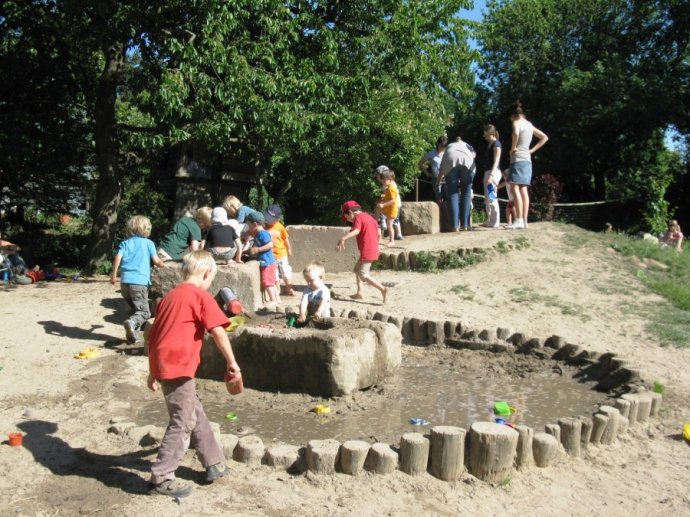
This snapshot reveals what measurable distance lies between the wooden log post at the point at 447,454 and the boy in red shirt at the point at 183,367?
4.45 ft

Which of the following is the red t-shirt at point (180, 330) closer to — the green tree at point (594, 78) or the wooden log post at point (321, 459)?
the wooden log post at point (321, 459)

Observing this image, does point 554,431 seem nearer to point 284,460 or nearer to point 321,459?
point 321,459

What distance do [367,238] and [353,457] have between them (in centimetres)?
512

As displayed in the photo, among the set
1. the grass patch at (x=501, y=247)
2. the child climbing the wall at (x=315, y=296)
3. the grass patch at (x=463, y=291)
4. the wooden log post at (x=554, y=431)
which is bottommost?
the wooden log post at (x=554, y=431)

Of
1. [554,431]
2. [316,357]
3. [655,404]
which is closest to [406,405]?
[316,357]

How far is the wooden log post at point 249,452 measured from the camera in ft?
15.5

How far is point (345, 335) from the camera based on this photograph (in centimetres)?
642

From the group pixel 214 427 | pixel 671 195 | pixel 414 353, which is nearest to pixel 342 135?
pixel 414 353

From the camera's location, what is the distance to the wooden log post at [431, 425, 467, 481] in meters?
4.64

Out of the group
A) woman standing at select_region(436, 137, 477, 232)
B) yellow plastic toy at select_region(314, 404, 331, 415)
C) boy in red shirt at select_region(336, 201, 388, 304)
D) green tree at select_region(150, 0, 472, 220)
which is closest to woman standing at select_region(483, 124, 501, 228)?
woman standing at select_region(436, 137, 477, 232)

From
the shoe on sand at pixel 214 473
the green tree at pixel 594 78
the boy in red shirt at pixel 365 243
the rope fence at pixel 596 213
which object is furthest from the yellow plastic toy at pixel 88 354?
the green tree at pixel 594 78

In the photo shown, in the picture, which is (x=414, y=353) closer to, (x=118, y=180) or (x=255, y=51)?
(x=255, y=51)

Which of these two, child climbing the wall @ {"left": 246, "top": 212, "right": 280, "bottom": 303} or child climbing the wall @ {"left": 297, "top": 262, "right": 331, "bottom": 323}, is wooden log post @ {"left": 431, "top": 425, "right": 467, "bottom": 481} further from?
child climbing the wall @ {"left": 246, "top": 212, "right": 280, "bottom": 303}

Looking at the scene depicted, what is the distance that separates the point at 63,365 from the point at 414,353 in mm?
3630
